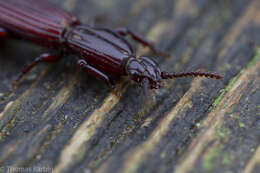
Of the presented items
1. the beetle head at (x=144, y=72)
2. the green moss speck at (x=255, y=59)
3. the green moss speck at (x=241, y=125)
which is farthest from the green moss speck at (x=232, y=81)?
the beetle head at (x=144, y=72)

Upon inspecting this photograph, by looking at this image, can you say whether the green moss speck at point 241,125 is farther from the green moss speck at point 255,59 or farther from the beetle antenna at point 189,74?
the green moss speck at point 255,59

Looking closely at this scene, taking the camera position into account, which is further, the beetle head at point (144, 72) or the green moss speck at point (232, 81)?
the beetle head at point (144, 72)

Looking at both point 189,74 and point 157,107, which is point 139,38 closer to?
point 189,74

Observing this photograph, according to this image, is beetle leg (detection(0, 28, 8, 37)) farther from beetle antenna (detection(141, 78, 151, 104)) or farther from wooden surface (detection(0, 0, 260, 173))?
beetle antenna (detection(141, 78, 151, 104))

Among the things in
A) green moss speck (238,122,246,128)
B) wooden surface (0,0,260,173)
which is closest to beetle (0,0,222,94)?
wooden surface (0,0,260,173)

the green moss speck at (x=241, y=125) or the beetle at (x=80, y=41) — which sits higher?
the beetle at (x=80, y=41)

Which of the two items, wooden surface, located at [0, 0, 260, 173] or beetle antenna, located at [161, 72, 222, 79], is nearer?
wooden surface, located at [0, 0, 260, 173]
